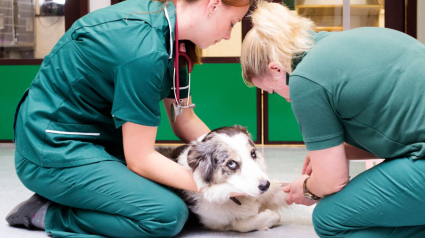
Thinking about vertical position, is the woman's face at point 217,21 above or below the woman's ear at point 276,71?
above

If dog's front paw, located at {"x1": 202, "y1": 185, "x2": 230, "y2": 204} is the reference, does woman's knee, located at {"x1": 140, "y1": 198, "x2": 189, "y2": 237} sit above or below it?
below

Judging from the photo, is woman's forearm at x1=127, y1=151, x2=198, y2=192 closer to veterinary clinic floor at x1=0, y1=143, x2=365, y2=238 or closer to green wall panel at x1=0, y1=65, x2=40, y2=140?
veterinary clinic floor at x1=0, y1=143, x2=365, y2=238

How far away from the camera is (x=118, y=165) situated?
1815 mm

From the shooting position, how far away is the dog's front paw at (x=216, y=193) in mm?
1758

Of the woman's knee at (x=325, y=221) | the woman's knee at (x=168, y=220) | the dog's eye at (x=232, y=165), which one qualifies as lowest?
the woman's knee at (x=168, y=220)

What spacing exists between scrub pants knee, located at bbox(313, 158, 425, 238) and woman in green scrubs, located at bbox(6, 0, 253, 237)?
0.59m

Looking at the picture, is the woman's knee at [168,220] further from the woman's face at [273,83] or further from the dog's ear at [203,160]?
the woman's face at [273,83]

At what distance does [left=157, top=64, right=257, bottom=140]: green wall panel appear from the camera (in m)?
4.62

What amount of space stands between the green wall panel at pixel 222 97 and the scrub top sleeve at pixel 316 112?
3170 millimetres

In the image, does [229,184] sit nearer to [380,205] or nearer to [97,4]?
[380,205]

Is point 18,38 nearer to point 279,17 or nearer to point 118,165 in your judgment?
point 118,165

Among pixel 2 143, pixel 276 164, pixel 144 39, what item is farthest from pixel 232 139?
pixel 2 143

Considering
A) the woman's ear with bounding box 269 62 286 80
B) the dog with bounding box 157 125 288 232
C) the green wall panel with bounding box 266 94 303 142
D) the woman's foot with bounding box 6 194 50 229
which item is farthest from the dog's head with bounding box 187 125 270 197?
the green wall panel with bounding box 266 94 303 142

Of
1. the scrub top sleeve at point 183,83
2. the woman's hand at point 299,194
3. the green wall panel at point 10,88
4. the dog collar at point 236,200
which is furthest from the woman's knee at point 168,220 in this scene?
the green wall panel at point 10,88
